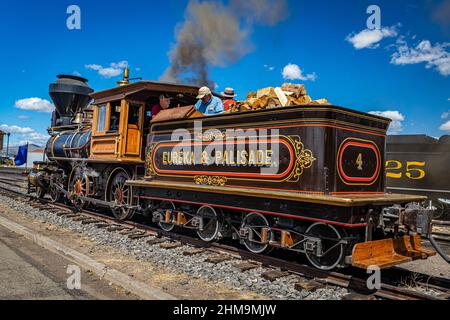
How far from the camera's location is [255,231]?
19.7 feet

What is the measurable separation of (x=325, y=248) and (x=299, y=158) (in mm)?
1342

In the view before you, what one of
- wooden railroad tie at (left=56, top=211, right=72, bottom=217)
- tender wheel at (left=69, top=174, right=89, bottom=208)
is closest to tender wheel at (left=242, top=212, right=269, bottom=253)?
tender wheel at (left=69, top=174, right=89, bottom=208)

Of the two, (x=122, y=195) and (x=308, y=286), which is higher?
(x=122, y=195)

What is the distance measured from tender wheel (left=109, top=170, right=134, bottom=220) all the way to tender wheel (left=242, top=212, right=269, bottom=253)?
12.9 feet

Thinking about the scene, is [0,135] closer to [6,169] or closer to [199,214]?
→ [6,169]

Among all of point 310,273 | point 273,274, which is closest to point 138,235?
point 273,274

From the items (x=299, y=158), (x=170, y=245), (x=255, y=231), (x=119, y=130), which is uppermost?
(x=119, y=130)

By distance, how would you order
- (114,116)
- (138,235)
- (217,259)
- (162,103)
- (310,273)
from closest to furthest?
(310,273) → (217,259) → (138,235) → (162,103) → (114,116)

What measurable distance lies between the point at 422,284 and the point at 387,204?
3.66 ft

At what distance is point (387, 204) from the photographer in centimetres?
544

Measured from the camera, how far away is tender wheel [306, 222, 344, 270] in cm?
518
